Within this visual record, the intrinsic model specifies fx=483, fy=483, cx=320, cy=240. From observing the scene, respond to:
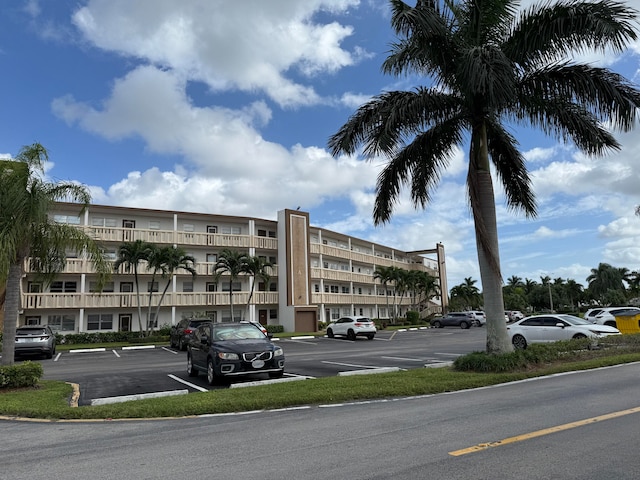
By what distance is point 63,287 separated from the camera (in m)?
34.4

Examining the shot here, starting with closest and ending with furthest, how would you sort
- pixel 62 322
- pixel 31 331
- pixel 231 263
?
pixel 31 331, pixel 62 322, pixel 231 263

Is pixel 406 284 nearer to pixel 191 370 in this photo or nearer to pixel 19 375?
pixel 191 370

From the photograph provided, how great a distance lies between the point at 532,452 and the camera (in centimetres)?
523

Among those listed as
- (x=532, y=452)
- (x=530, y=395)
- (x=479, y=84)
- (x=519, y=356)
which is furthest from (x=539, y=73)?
(x=532, y=452)

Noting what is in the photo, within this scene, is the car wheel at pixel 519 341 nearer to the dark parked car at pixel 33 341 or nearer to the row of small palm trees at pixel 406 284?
the dark parked car at pixel 33 341

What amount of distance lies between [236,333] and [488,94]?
8.66 meters

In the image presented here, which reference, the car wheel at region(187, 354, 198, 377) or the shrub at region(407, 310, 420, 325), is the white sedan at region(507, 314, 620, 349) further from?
the shrub at region(407, 310, 420, 325)

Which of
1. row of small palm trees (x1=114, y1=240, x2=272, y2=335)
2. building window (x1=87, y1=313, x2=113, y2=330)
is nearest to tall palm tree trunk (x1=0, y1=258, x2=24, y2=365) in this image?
row of small palm trees (x1=114, y1=240, x2=272, y2=335)

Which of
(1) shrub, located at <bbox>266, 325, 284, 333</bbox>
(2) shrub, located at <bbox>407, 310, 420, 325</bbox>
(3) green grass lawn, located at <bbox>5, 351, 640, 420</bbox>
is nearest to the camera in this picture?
(3) green grass lawn, located at <bbox>5, 351, 640, 420</bbox>

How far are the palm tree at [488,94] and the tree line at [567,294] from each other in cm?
6281

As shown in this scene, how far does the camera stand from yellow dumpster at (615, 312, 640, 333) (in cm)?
2277

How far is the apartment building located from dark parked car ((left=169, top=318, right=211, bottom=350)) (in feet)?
28.7

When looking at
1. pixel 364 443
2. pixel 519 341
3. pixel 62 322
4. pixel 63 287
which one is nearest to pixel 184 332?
pixel 62 322

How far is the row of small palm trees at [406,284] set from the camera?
52.9 meters
